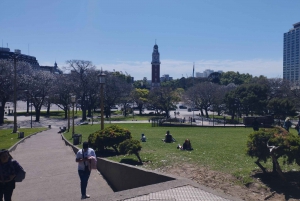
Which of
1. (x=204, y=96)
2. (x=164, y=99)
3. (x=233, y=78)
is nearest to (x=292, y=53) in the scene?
(x=233, y=78)

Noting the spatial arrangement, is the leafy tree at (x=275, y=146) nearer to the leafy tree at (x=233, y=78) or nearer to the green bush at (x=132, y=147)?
the green bush at (x=132, y=147)

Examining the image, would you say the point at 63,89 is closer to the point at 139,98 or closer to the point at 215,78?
the point at 139,98

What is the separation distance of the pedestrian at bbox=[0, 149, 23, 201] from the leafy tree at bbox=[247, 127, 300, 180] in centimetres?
533

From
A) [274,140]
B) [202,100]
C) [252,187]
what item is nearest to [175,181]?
[252,187]

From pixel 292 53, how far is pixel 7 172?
145395 mm

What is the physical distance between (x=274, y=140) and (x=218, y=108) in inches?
1752

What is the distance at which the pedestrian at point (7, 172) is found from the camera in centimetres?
612

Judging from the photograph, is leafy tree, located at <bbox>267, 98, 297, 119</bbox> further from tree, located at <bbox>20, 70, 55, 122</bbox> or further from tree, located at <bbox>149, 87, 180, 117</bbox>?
tree, located at <bbox>20, 70, 55, 122</bbox>

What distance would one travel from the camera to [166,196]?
6426mm

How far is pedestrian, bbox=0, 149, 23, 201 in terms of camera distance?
20.1 ft

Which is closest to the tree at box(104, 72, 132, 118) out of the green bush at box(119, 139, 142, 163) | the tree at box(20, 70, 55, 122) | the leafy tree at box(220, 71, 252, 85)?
the tree at box(20, 70, 55, 122)

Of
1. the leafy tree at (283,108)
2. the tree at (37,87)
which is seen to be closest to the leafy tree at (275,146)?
the leafy tree at (283,108)

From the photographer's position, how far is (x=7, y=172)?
6148 mm

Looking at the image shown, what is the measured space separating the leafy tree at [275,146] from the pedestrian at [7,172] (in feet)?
17.5
